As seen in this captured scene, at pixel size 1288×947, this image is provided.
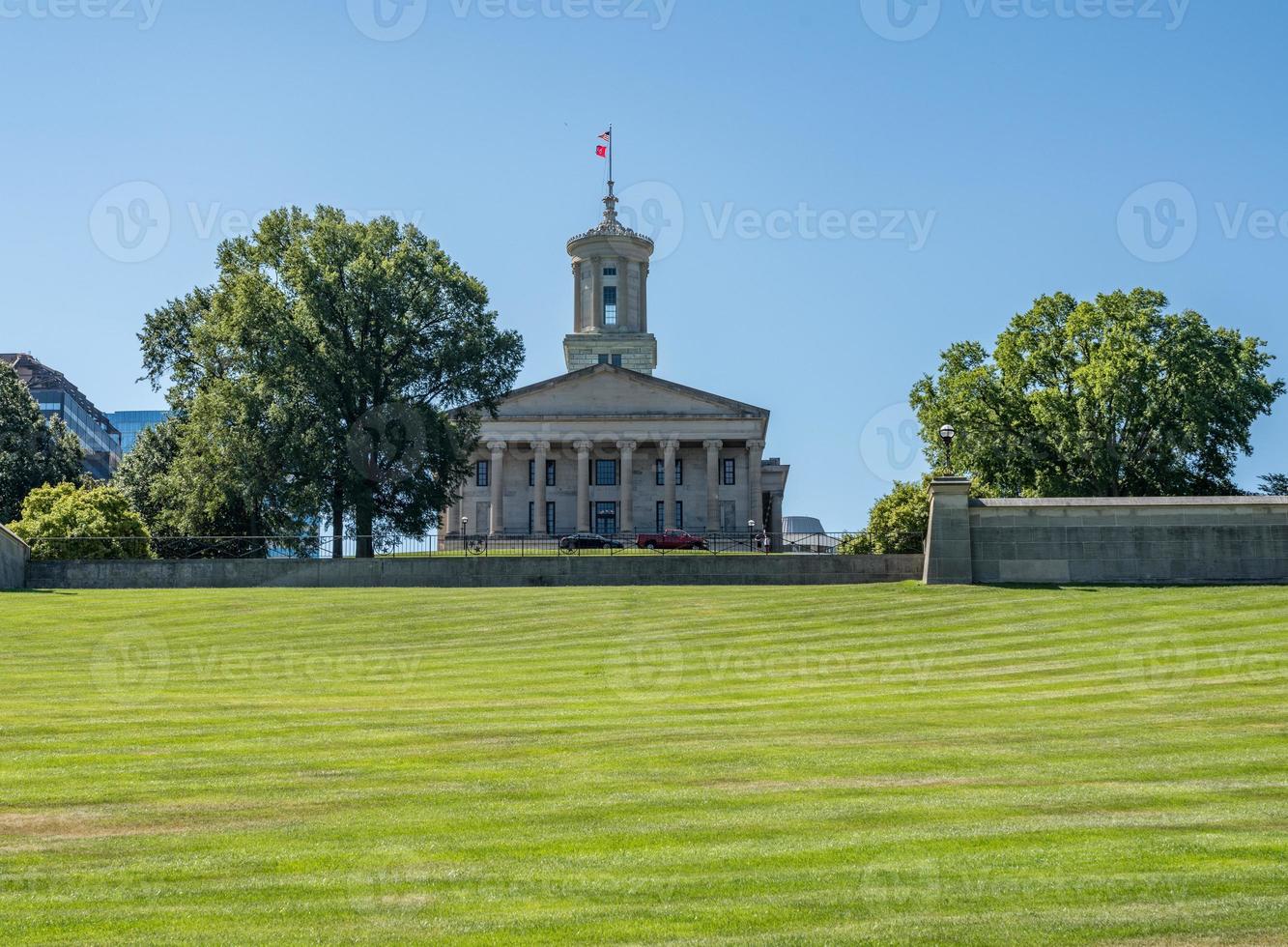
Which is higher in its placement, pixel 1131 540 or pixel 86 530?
pixel 86 530

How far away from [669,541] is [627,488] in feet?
65.1

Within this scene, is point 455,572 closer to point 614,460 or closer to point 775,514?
point 614,460

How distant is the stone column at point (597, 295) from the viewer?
98000 mm

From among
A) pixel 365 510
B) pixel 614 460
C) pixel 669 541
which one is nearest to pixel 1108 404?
pixel 669 541

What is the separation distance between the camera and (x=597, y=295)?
9831 cm

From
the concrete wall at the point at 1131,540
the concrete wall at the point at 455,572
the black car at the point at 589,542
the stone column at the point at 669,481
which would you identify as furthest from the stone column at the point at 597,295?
the concrete wall at the point at 1131,540

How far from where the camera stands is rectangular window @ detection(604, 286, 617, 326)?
9875 cm

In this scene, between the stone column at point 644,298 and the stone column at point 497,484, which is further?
the stone column at point 644,298

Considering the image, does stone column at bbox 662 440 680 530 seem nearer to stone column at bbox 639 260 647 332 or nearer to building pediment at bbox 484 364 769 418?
building pediment at bbox 484 364 769 418

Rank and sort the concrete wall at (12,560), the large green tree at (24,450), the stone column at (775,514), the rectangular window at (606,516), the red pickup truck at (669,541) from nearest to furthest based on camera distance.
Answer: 1. the concrete wall at (12,560)
2. the large green tree at (24,450)
3. the red pickup truck at (669,541)
4. the rectangular window at (606,516)
5. the stone column at (775,514)

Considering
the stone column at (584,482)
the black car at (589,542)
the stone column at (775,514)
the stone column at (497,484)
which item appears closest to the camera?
the black car at (589,542)

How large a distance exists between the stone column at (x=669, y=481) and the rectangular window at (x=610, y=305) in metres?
15.6


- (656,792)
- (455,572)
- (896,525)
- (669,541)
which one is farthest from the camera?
(669,541)

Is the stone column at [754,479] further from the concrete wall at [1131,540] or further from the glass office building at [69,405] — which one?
the glass office building at [69,405]
